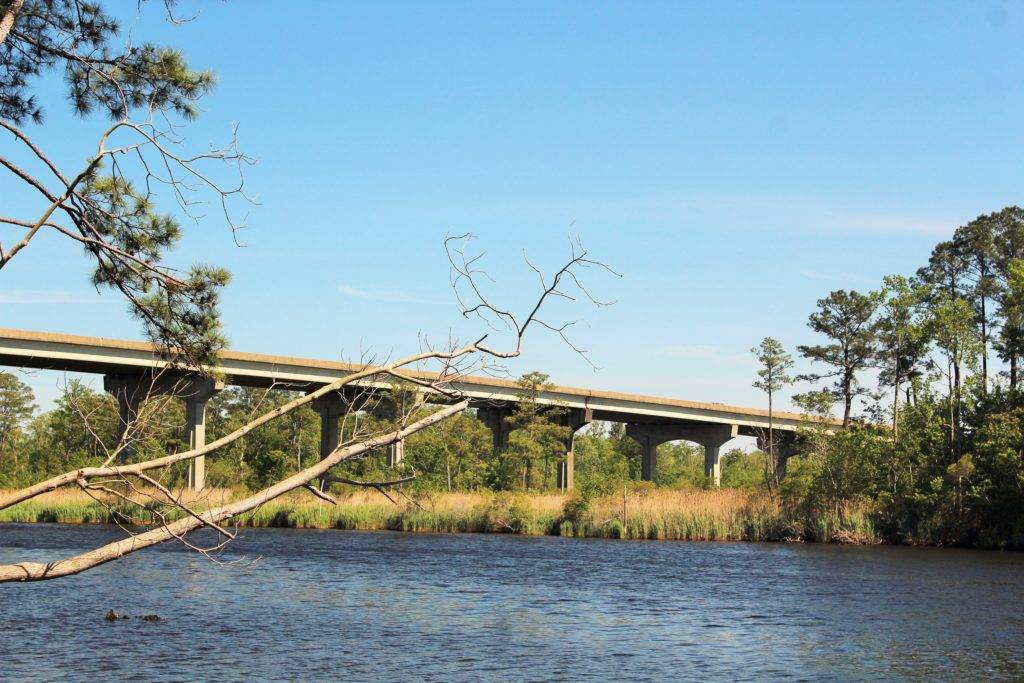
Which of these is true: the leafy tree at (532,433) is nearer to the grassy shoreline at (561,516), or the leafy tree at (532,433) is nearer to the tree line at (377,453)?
the tree line at (377,453)

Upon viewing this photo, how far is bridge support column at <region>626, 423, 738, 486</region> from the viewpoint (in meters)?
93.4

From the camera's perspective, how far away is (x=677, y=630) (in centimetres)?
2131

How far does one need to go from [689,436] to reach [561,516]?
147 feet

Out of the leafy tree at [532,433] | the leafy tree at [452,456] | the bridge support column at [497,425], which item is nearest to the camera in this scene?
the leafy tree at [452,456]

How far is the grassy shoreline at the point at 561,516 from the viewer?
4691 cm

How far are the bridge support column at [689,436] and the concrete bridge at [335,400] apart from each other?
8 cm

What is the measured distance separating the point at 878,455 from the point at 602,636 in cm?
3072

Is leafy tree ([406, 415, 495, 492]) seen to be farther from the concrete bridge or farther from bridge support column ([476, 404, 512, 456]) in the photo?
bridge support column ([476, 404, 512, 456])

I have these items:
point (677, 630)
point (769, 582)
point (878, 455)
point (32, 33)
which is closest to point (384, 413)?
point (878, 455)

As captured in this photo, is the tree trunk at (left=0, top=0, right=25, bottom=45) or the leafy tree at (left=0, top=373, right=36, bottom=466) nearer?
the tree trunk at (left=0, top=0, right=25, bottom=45)

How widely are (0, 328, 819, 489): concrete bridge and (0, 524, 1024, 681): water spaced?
600cm

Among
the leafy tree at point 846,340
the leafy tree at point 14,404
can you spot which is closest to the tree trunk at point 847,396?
the leafy tree at point 846,340

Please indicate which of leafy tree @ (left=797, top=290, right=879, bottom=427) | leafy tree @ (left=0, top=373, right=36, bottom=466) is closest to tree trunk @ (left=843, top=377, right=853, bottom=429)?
leafy tree @ (left=797, top=290, right=879, bottom=427)

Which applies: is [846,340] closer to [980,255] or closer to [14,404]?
[980,255]
